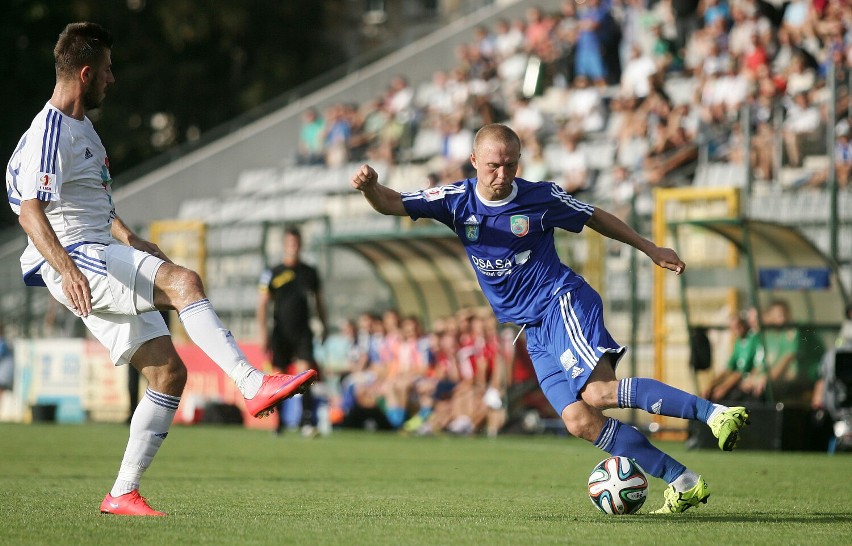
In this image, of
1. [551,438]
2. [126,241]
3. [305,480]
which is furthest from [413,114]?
[126,241]

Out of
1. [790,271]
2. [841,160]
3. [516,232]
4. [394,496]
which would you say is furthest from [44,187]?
[841,160]

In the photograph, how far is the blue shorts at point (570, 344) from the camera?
24.3 feet

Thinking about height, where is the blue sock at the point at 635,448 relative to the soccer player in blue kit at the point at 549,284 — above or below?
below

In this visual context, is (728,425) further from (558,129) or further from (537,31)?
(537,31)

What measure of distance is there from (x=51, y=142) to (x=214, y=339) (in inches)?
49.2

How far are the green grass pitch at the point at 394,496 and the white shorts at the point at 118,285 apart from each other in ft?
3.05

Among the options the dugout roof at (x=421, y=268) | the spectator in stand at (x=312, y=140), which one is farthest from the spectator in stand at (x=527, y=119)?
the spectator in stand at (x=312, y=140)

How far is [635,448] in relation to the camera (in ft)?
24.6

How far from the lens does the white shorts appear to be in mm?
6816

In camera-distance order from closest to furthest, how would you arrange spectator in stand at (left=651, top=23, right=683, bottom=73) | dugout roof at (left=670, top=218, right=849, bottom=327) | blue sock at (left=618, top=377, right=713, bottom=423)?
1. blue sock at (left=618, top=377, right=713, bottom=423)
2. dugout roof at (left=670, top=218, right=849, bottom=327)
3. spectator in stand at (left=651, top=23, right=683, bottom=73)

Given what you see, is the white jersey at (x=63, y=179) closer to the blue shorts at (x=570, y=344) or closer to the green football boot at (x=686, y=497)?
the blue shorts at (x=570, y=344)

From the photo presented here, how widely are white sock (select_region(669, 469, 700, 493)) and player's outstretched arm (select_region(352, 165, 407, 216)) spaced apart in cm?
204

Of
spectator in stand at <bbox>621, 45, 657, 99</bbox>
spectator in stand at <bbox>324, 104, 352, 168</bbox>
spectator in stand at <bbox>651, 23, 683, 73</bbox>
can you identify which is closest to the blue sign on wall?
spectator in stand at <bbox>621, 45, 657, 99</bbox>

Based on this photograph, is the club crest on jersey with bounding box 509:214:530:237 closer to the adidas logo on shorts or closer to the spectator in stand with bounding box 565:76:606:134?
the adidas logo on shorts
